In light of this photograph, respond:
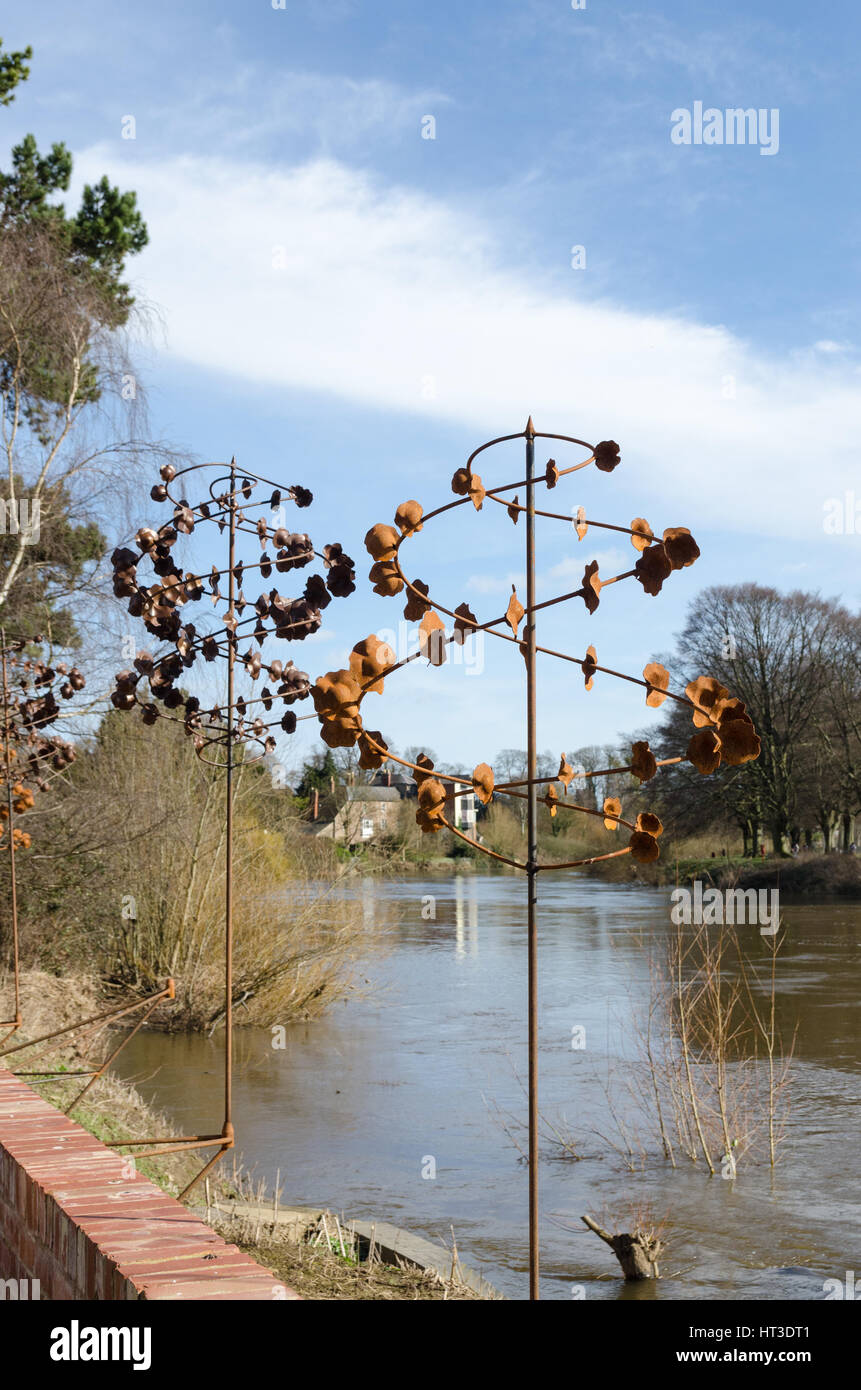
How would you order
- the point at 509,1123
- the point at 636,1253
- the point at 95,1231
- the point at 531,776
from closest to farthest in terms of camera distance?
the point at 531,776 < the point at 95,1231 < the point at 636,1253 < the point at 509,1123

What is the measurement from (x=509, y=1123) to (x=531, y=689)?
773cm

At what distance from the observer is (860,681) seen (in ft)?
121

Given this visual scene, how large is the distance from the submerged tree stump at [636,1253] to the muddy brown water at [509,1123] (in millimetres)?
77

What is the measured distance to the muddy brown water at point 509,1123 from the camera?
6852 millimetres

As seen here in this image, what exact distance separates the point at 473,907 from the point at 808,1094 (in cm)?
2199

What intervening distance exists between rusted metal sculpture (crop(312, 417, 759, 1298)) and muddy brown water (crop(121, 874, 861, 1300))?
4.14 m

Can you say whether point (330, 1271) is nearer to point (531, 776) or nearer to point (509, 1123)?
point (531, 776)

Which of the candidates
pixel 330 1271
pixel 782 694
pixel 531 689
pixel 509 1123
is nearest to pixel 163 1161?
pixel 509 1123

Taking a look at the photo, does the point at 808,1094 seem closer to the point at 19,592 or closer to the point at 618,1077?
the point at 618,1077

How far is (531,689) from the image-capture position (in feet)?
9.34

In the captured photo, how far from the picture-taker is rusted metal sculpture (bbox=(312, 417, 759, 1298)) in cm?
244

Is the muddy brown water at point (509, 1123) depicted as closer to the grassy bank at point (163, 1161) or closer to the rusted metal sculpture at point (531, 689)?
the grassy bank at point (163, 1161)

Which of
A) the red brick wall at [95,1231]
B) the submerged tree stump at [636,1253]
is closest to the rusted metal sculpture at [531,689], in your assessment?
the red brick wall at [95,1231]

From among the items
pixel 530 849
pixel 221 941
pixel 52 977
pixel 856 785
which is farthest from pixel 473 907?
pixel 530 849
